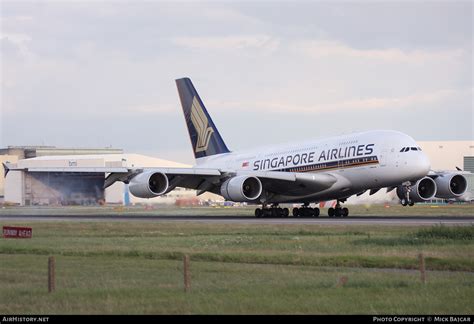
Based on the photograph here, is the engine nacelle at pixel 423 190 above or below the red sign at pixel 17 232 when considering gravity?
above

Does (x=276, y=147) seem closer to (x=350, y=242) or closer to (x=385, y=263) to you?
(x=350, y=242)

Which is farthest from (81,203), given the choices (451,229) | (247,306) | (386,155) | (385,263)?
(247,306)

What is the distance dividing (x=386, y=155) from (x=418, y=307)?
34.9 meters

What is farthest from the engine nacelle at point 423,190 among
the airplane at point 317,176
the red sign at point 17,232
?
the red sign at point 17,232

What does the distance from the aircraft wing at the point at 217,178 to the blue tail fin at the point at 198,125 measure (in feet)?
24.0

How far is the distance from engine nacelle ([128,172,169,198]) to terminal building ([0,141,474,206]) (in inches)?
199

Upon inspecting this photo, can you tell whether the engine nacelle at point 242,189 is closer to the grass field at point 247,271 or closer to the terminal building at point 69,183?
the terminal building at point 69,183

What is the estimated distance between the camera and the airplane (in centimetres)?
5316

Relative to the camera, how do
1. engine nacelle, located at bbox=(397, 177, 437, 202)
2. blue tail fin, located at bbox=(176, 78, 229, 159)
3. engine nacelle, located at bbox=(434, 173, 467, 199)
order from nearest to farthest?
engine nacelle, located at bbox=(397, 177, 437, 202), engine nacelle, located at bbox=(434, 173, 467, 199), blue tail fin, located at bbox=(176, 78, 229, 159)

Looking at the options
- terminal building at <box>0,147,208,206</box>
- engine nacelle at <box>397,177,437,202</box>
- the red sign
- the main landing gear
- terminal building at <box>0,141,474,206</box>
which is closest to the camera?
the red sign

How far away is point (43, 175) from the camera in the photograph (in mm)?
82438

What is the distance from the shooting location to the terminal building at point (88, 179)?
74688 millimetres

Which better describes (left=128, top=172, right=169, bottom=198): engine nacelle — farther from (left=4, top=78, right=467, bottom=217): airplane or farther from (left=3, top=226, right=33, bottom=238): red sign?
(left=3, top=226, right=33, bottom=238): red sign

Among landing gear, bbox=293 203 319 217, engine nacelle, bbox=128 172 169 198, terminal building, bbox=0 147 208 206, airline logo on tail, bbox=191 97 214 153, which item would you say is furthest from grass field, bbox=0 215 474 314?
airline logo on tail, bbox=191 97 214 153
